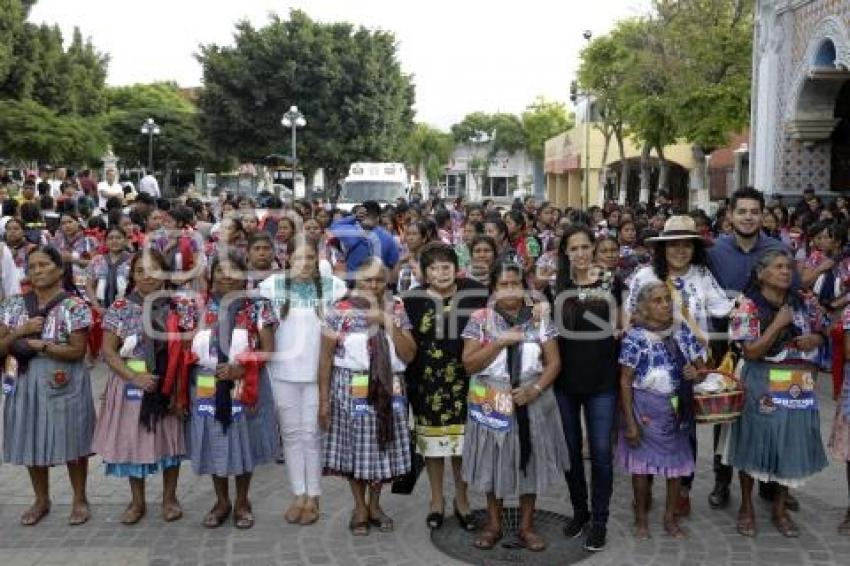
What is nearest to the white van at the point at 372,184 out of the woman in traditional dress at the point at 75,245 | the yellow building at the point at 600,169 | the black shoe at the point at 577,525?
the yellow building at the point at 600,169

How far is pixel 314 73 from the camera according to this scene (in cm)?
3209

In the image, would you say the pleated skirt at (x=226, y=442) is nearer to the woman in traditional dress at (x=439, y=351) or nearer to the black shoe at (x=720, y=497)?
the woman in traditional dress at (x=439, y=351)

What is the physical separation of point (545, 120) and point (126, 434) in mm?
54697

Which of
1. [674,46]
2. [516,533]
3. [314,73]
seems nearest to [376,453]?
[516,533]

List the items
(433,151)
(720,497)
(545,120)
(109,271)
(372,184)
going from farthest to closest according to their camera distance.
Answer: (433,151)
(545,120)
(372,184)
(109,271)
(720,497)

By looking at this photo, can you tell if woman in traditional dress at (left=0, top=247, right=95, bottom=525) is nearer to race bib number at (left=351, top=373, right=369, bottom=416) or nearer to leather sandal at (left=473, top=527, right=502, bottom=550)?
race bib number at (left=351, top=373, right=369, bottom=416)

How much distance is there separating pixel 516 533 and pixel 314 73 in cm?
2930

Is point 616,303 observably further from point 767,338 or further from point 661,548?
point 661,548

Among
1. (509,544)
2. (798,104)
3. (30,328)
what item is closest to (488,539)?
(509,544)

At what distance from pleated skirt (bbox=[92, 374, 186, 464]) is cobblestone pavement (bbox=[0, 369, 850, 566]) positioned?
0.46 meters

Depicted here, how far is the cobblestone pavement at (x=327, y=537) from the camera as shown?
4453 millimetres

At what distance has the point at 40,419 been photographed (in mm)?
4734

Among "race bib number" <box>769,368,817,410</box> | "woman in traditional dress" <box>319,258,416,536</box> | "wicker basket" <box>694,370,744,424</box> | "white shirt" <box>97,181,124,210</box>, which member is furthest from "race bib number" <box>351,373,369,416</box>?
"white shirt" <box>97,181,124,210</box>

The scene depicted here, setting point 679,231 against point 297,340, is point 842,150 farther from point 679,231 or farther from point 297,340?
point 297,340
